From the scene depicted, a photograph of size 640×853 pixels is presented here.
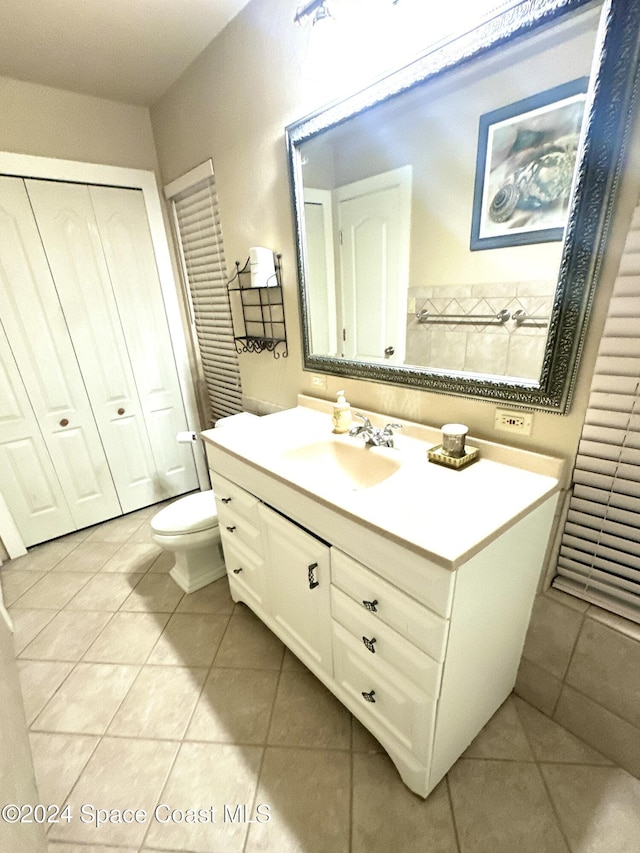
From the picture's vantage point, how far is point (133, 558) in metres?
2.10

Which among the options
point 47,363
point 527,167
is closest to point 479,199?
point 527,167

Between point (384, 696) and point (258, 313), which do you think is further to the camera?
point (258, 313)

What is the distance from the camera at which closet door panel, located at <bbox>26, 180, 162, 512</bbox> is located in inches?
76.3

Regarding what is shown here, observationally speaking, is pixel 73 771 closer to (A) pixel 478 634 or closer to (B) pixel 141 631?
(B) pixel 141 631

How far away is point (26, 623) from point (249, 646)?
108cm

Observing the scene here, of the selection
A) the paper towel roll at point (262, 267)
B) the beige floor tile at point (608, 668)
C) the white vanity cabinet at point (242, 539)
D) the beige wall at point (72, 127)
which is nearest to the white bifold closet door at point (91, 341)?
the beige wall at point (72, 127)

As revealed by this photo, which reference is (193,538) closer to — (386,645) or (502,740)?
(386,645)

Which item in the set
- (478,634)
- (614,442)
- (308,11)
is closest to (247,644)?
(478,634)

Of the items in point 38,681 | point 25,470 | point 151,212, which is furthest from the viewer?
point 151,212

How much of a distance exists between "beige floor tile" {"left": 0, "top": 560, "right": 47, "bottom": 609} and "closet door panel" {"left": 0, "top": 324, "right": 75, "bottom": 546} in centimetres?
20

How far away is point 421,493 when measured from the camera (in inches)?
36.5

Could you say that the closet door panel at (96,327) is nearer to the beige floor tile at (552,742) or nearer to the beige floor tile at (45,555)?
the beige floor tile at (45,555)

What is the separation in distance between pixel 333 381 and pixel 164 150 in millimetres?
1744

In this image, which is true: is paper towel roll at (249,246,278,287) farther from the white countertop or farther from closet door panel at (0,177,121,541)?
closet door panel at (0,177,121,541)
